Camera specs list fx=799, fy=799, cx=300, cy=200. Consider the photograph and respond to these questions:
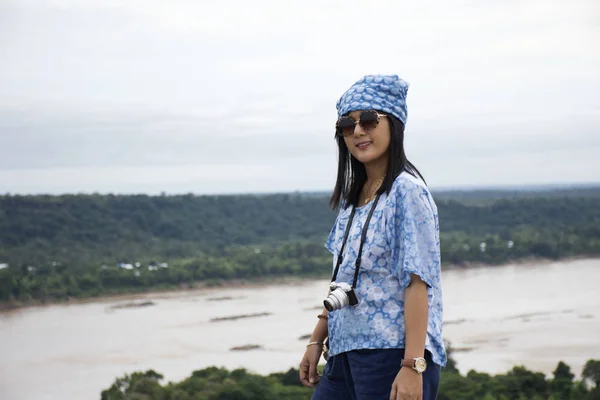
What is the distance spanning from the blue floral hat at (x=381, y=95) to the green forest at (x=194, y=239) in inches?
608

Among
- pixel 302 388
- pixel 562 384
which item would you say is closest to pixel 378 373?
pixel 302 388

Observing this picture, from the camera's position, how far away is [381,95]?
125 centimetres

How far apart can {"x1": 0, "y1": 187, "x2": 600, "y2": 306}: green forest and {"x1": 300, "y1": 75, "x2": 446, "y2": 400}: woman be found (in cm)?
Answer: 1541

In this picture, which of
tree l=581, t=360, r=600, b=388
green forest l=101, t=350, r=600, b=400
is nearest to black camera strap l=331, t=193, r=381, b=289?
green forest l=101, t=350, r=600, b=400

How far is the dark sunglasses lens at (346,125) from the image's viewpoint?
4.14 ft

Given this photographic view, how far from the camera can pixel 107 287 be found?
16.7 m

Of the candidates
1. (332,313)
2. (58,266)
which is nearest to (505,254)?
(58,266)

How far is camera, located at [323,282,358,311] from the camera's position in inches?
46.3

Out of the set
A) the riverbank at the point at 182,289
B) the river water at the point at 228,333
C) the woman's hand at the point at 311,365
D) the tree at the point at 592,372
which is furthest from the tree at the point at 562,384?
the riverbank at the point at 182,289

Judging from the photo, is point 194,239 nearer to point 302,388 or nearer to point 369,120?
point 302,388

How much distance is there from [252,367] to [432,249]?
957 cm

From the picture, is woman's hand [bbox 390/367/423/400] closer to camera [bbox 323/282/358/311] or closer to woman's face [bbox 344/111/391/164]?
camera [bbox 323/282/358/311]

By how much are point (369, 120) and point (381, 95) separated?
46 mm

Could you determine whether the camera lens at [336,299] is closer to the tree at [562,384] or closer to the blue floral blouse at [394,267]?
the blue floral blouse at [394,267]
